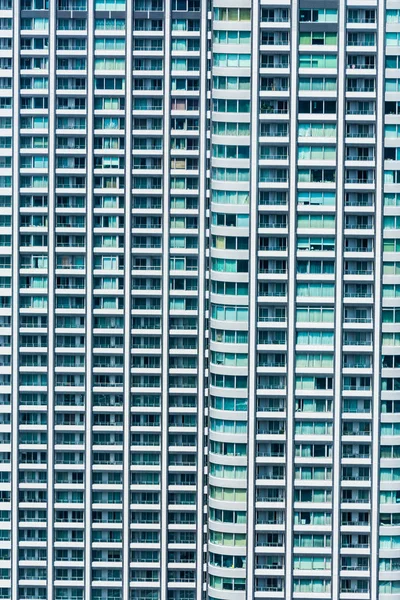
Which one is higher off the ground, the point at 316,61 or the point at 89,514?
the point at 316,61

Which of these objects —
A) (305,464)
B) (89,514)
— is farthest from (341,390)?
(89,514)

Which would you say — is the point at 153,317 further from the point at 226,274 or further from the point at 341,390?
the point at 341,390

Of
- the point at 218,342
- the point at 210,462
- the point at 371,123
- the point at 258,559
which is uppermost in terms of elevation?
the point at 371,123

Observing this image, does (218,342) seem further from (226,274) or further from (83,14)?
(83,14)

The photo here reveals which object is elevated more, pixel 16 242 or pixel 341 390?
pixel 16 242

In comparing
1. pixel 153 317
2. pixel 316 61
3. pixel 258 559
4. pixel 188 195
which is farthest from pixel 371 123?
pixel 258 559

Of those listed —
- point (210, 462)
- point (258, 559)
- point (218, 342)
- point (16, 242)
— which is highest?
point (16, 242)
